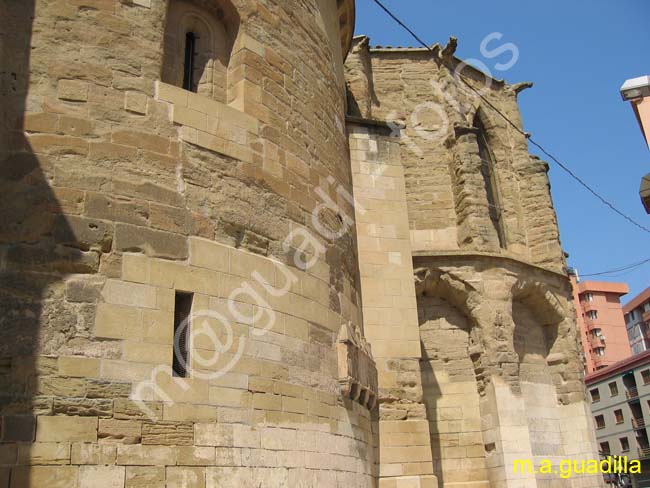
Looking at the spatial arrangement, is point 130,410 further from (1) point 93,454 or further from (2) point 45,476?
(2) point 45,476

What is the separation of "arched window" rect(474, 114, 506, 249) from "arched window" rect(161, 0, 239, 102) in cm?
1013

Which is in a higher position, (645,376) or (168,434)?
(645,376)

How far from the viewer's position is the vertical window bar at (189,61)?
7213 mm

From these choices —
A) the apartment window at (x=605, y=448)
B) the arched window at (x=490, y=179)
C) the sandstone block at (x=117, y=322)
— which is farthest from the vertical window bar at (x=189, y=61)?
the apartment window at (x=605, y=448)

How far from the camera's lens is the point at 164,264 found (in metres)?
5.89

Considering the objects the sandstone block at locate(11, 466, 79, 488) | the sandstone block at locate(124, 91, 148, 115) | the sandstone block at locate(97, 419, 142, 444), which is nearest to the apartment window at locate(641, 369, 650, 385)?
the sandstone block at locate(124, 91, 148, 115)

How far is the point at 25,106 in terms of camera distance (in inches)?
229

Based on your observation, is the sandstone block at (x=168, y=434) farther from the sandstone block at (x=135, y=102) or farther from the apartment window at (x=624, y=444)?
the apartment window at (x=624, y=444)

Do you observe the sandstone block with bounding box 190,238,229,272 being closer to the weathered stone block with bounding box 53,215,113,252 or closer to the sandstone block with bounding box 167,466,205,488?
the weathered stone block with bounding box 53,215,113,252

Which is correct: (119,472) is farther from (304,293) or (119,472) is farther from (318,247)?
(318,247)

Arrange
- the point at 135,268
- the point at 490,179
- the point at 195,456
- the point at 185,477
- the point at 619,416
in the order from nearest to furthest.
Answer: the point at 185,477 → the point at 195,456 → the point at 135,268 → the point at 490,179 → the point at 619,416

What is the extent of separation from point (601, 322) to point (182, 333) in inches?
2105

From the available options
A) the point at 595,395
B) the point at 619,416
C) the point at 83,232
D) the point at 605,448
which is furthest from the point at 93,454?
the point at 605,448

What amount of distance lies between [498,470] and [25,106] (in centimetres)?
1062
